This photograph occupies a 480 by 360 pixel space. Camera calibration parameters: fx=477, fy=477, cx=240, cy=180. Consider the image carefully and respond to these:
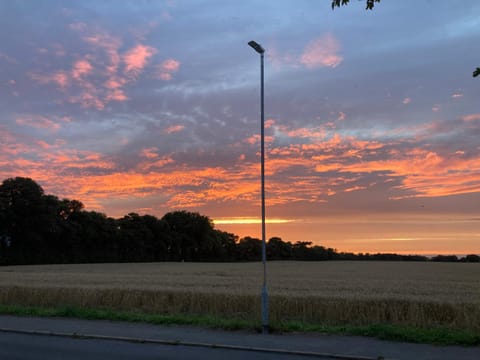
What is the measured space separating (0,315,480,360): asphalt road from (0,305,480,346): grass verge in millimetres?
395

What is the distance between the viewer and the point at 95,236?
85.4 meters

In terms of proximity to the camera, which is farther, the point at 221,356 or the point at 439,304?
the point at 439,304

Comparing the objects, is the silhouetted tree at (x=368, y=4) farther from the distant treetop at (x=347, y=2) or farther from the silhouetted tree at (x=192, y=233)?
the silhouetted tree at (x=192, y=233)

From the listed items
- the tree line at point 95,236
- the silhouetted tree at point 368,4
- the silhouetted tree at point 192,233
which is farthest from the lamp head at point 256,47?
the silhouetted tree at point 192,233

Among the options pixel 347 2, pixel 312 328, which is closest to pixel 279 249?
pixel 312 328

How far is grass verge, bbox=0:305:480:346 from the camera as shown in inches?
455

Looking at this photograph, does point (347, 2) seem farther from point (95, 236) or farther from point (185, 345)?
point (95, 236)

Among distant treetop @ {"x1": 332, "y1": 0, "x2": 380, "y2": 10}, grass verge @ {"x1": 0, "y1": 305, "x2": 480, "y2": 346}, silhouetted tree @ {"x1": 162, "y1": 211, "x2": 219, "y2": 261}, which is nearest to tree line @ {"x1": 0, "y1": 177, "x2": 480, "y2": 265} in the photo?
silhouetted tree @ {"x1": 162, "y1": 211, "x2": 219, "y2": 261}

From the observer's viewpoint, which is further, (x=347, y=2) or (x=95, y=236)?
(x=95, y=236)

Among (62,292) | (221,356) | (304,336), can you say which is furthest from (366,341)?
(62,292)

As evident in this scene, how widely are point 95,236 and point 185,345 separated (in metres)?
77.9

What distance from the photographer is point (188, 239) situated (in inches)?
4299

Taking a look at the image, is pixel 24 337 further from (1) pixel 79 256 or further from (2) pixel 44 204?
(1) pixel 79 256

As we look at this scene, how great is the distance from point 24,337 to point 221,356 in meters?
5.98
